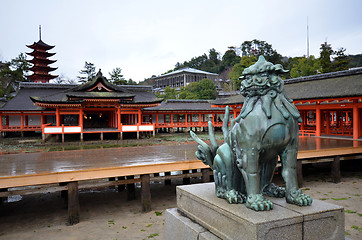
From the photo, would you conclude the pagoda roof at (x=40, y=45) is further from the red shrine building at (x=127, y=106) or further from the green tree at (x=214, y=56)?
the green tree at (x=214, y=56)

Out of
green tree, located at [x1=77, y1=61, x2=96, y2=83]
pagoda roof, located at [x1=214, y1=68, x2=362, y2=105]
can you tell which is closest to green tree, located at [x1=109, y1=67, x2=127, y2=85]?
green tree, located at [x1=77, y1=61, x2=96, y2=83]

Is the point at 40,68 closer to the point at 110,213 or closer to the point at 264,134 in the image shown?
the point at 110,213

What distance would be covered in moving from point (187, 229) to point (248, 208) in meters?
0.86

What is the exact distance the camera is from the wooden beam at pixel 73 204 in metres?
5.47

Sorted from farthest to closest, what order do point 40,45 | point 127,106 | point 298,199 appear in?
point 40,45
point 127,106
point 298,199

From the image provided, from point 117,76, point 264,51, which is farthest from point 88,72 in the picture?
point 264,51

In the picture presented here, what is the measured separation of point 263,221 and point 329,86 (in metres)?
13.4

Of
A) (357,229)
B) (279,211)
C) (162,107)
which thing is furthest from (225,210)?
(162,107)

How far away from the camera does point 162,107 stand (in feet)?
83.4

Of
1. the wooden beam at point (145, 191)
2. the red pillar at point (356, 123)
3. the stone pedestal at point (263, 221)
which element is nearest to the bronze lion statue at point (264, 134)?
the stone pedestal at point (263, 221)

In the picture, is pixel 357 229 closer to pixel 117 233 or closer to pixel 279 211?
pixel 279 211

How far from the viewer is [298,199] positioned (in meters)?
2.54

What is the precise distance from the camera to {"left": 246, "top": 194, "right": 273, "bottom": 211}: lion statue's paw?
2.43m

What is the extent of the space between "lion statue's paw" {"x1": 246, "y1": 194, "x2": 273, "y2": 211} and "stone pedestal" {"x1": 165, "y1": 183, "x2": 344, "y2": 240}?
5 cm
